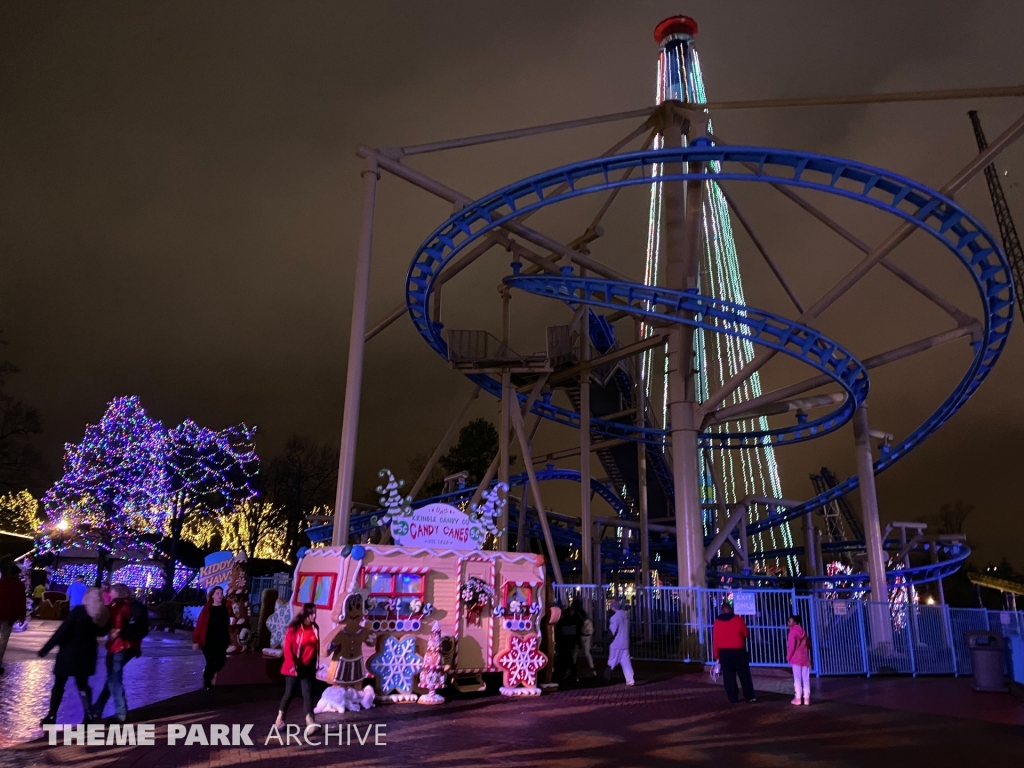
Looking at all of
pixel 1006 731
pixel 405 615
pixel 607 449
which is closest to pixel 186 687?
pixel 405 615

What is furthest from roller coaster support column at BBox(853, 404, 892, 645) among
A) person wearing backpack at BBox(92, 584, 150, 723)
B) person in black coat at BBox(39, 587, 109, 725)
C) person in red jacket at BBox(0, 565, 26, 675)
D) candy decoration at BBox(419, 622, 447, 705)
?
person in red jacket at BBox(0, 565, 26, 675)

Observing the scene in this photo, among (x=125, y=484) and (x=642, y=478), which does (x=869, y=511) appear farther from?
(x=125, y=484)

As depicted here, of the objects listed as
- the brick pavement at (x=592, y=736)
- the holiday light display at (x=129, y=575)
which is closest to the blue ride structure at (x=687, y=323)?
the brick pavement at (x=592, y=736)

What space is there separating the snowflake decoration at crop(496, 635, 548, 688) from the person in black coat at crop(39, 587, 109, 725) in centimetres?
585

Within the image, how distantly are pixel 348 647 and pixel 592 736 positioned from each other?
3.69 metres

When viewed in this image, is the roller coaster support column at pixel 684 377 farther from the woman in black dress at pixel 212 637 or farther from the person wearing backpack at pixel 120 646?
the person wearing backpack at pixel 120 646

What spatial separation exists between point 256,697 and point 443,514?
386 centimetres

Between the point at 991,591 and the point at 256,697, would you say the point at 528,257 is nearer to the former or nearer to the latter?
the point at 256,697

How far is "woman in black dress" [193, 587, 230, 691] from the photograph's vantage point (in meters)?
11.3

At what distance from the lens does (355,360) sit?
15.8 metres

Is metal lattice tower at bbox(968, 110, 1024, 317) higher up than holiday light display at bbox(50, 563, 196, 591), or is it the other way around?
metal lattice tower at bbox(968, 110, 1024, 317)

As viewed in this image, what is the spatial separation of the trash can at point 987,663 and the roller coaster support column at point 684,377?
588 cm

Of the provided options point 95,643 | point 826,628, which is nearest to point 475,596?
point 95,643

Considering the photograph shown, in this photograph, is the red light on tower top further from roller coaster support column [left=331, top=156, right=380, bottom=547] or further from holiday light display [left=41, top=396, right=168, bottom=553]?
holiday light display [left=41, top=396, right=168, bottom=553]
